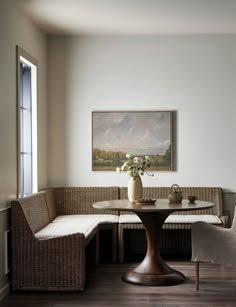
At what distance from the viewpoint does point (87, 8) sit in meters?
5.15

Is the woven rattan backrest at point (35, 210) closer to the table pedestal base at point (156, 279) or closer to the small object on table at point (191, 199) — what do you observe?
the table pedestal base at point (156, 279)

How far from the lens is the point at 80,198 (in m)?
6.34

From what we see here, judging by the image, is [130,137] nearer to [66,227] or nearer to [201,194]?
[201,194]

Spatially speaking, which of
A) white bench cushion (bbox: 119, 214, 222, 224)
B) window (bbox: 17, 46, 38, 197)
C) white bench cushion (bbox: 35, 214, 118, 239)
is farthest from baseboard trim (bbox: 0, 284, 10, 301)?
white bench cushion (bbox: 119, 214, 222, 224)

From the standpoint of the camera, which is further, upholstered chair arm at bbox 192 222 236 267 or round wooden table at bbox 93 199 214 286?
round wooden table at bbox 93 199 214 286

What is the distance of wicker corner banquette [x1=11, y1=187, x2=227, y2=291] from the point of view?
14.8 ft

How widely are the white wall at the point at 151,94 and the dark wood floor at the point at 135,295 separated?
1.63 meters

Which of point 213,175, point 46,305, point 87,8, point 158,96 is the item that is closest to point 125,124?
point 158,96

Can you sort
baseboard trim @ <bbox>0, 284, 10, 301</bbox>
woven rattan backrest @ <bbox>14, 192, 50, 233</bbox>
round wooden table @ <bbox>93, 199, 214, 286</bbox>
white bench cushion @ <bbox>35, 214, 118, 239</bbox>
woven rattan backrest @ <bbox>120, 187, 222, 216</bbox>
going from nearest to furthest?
1. baseboard trim @ <bbox>0, 284, 10, 301</bbox>
2. round wooden table @ <bbox>93, 199, 214, 286</bbox>
3. woven rattan backrest @ <bbox>14, 192, 50, 233</bbox>
4. white bench cushion @ <bbox>35, 214, 118, 239</bbox>
5. woven rattan backrest @ <bbox>120, 187, 222, 216</bbox>

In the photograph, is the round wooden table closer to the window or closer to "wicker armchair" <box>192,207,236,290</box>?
"wicker armchair" <box>192,207,236,290</box>

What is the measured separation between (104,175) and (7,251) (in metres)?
2.10

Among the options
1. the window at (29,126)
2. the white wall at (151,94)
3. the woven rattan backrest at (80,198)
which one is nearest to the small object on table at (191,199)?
the white wall at (151,94)

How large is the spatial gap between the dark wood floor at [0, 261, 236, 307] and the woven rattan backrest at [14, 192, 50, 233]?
0.72m

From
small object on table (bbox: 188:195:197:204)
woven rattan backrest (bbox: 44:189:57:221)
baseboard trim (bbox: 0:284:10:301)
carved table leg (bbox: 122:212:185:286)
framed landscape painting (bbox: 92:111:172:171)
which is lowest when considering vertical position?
baseboard trim (bbox: 0:284:10:301)
